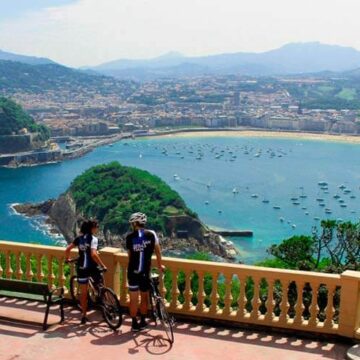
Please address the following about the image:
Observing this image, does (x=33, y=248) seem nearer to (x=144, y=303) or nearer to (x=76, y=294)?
(x=76, y=294)

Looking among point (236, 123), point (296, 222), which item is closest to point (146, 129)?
point (236, 123)

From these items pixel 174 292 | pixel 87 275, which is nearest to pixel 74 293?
pixel 87 275

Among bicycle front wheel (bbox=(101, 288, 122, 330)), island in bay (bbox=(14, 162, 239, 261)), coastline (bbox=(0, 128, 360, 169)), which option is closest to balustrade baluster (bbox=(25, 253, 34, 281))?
bicycle front wheel (bbox=(101, 288, 122, 330))

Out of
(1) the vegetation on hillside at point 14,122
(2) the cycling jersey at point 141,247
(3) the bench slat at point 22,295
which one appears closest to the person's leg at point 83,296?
(3) the bench slat at point 22,295

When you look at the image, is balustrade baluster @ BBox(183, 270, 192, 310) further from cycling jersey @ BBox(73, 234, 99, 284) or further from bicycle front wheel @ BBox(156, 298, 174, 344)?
cycling jersey @ BBox(73, 234, 99, 284)

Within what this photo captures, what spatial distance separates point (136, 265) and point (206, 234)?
55.3 metres

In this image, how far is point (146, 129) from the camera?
179375mm

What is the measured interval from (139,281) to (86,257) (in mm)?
709

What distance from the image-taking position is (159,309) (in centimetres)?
671

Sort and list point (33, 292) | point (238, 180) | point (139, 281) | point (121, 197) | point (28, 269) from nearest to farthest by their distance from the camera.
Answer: point (139, 281) < point (33, 292) < point (28, 269) < point (121, 197) < point (238, 180)

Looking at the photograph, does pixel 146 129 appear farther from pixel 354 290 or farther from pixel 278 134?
pixel 354 290

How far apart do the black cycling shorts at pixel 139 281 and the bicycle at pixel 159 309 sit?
0.24 feet

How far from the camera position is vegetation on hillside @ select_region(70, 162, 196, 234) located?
62562mm

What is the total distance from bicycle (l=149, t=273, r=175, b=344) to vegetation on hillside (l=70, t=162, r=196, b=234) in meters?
A: 52.9
